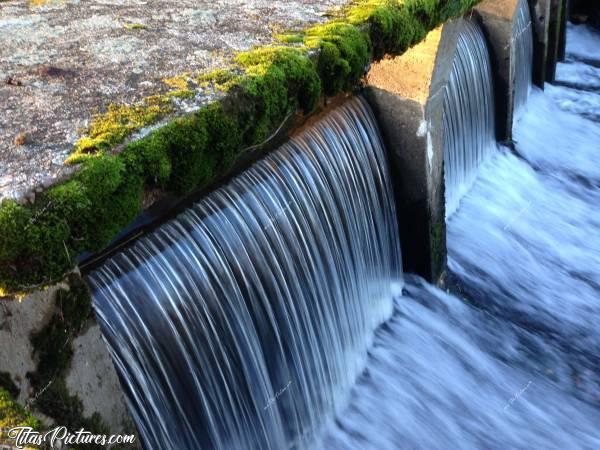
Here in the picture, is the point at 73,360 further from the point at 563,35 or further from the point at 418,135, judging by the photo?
the point at 563,35

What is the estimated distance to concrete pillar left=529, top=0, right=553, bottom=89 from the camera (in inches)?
416

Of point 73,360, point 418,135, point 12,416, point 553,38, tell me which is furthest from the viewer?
point 553,38

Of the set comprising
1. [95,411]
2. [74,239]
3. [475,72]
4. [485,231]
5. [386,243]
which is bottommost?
[485,231]

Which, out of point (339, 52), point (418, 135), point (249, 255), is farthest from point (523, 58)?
point (249, 255)

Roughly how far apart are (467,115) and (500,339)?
9.81 ft

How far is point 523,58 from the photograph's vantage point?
10203mm

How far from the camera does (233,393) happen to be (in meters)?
3.60

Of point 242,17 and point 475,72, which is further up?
point 242,17

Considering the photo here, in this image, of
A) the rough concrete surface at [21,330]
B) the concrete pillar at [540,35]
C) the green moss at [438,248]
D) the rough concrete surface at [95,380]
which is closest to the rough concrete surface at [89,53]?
the rough concrete surface at [21,330]

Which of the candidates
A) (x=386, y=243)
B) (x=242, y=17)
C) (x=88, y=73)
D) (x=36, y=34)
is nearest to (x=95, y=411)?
(x=88, y=73)

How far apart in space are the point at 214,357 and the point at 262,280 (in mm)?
559

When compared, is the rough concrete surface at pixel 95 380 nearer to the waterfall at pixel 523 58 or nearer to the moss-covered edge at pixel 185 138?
the moss-covered edge at pixel 185 138

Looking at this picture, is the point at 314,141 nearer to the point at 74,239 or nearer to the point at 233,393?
the point at 233,393

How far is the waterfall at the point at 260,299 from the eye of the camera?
314cm
